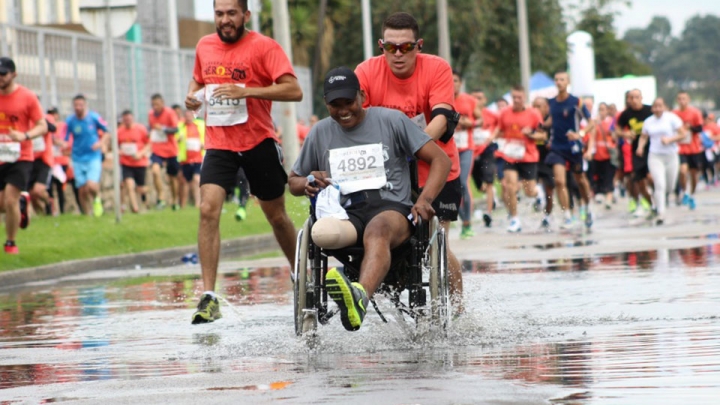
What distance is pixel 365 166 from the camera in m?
8.41

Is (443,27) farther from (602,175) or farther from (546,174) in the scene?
(546,174)

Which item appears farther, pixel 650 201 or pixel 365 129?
pixel 650 201

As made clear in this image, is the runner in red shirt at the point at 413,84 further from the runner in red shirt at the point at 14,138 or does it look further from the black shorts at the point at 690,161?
the black shorts at the point at 690,161

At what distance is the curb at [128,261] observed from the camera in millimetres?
15312

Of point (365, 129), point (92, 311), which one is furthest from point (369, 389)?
point (92, 311)

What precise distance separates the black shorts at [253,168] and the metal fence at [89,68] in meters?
11.1

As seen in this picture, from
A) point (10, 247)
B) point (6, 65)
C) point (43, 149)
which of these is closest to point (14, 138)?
point (6, 65)

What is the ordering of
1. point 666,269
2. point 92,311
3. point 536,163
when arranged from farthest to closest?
point 536,163 → point 666,269 → point 92,311

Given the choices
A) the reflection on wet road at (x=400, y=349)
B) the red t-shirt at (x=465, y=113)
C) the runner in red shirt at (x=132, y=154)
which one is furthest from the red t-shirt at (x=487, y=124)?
the reflection on wet road at (x=400, y=349)

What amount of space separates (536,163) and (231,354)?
48.0 feet

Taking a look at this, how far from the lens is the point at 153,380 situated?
7121 mm

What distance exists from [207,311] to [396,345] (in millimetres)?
2120

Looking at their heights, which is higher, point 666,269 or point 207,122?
point 207,122

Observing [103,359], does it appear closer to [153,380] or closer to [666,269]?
[153,380]
